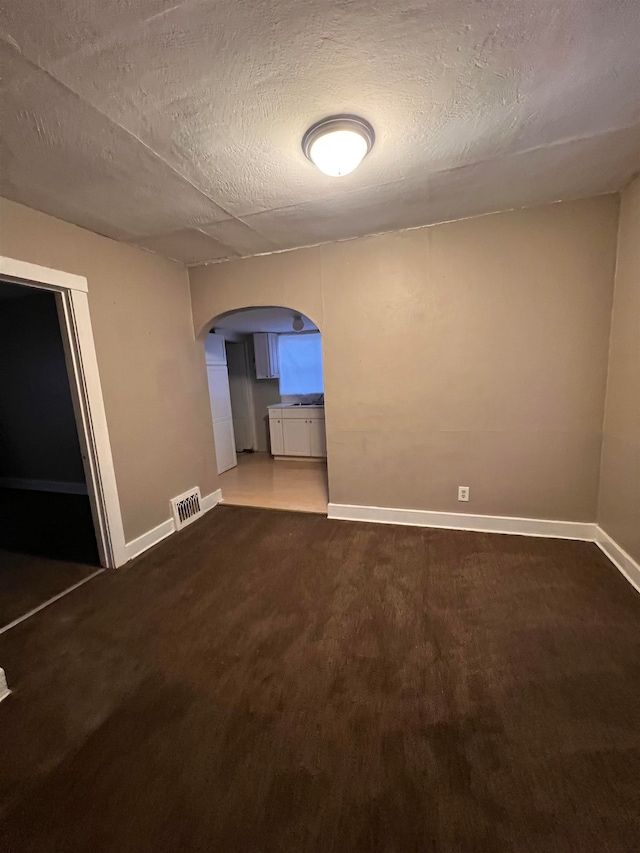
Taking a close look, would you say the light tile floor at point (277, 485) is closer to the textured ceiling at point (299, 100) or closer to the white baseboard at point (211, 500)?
the white baseboard at point (211, 500)

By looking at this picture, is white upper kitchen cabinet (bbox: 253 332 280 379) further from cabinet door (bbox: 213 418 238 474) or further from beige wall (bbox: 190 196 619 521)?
beige wall (bbox: 190 196 619 521)

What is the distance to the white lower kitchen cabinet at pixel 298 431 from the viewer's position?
5.34 metres

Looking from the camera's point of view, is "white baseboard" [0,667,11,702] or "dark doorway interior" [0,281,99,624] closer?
"white baseboard" [0,667,11,702]

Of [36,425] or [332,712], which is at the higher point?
[36,425]

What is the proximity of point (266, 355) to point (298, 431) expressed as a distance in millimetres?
1581

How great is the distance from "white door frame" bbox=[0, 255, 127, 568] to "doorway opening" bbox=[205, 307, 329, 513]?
135 centimetres

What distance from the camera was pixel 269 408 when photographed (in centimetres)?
559

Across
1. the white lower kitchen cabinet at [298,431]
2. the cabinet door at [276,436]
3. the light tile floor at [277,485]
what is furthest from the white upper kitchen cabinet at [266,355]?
the light tile floor at [277,485]

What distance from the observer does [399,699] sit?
4.77 ft

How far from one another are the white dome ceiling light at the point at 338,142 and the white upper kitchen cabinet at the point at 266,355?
14.6ft

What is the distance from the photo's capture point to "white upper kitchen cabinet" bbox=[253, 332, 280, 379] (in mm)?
6016

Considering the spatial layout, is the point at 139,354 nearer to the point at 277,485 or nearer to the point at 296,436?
the point at 277,485

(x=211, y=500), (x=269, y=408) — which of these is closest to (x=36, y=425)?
(x=211, y=500)

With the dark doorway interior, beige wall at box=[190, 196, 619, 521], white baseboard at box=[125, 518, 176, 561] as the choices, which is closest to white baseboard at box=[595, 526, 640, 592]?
beige wall at box=[190, 196, 619, 521]
